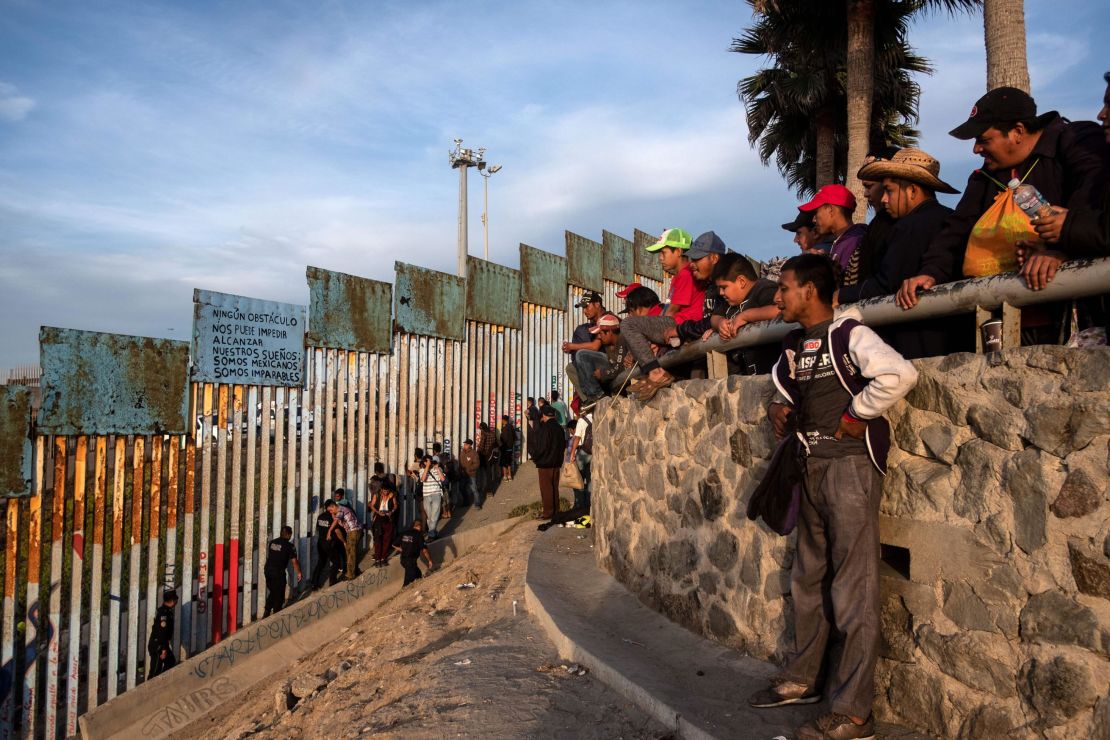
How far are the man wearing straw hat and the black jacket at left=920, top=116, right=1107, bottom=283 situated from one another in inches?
4.2

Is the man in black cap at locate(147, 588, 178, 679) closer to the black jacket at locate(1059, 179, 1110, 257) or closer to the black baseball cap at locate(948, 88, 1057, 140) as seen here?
the black baseball cap at locate(948, 88, 1057, 140)

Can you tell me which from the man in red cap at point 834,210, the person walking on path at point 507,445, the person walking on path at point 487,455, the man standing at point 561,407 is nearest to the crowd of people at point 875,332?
the man in red cap at point 834,210

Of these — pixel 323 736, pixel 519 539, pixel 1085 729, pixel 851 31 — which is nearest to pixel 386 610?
pixel 519 539

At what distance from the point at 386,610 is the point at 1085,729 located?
28.7ft

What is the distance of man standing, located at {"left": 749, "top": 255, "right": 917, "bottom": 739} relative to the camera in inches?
126

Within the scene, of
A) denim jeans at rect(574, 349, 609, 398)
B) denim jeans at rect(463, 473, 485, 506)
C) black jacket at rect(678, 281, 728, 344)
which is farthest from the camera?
denim jeans at rect(463, 473, 485, 506)

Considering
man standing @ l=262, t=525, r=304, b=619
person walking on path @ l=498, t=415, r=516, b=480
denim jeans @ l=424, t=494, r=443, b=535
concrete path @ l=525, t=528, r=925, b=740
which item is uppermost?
person walking on path @ l=498, t=415, r=516, b=480

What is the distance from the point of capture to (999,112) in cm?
356

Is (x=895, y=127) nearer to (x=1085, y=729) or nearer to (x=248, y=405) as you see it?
(x=248, y=405)

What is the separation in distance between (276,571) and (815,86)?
13600 mm

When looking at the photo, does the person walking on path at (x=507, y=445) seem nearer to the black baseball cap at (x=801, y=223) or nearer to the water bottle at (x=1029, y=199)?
the black baseball cap at (x=801, y=223)

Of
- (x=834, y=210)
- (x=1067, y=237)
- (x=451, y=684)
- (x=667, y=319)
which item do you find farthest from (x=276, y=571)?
(x=1067, y=237)

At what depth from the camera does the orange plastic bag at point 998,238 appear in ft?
10.5

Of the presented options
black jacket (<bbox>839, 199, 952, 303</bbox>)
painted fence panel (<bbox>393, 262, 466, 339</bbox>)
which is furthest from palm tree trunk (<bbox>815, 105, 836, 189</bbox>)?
black jacket (<bbox>839, 199, 952, 303</bbox>)
